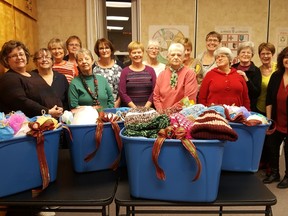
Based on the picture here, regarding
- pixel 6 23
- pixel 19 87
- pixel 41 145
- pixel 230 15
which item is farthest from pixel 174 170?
pixel 230 15

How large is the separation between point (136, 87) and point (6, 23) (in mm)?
1394

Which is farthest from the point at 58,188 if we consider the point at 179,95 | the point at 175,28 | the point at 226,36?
the point at 226,36

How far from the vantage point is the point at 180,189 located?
1.06 m

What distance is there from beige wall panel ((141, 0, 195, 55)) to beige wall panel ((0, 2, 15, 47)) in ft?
6.18

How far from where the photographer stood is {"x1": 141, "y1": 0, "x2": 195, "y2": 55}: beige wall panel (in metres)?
4.20

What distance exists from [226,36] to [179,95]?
2.34 m

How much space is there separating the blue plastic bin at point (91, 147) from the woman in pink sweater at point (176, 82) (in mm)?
1145

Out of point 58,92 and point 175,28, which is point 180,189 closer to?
point 58,92

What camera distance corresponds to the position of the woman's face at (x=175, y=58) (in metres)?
2.41

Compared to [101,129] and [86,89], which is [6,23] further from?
[101,129]

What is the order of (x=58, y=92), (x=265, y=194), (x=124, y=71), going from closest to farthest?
1. (x=265, y=194)
2. (x=58, y=92)
3. (x=124, y=71)

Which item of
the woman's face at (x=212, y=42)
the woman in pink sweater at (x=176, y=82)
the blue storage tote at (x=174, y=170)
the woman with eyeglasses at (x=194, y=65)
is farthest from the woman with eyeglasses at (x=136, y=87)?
the blue storage tote at (x=174, y=170)

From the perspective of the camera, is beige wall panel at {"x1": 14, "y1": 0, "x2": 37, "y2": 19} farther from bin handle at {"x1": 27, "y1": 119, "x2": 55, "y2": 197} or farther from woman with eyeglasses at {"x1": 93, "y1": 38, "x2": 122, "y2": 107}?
bin handle at {"x1": 27, "y1": 119, "x2": 55, "y2": 197}

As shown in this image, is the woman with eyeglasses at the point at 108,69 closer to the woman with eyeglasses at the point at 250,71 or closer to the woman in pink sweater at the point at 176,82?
the woman in pink sweater at the point at 176,82
